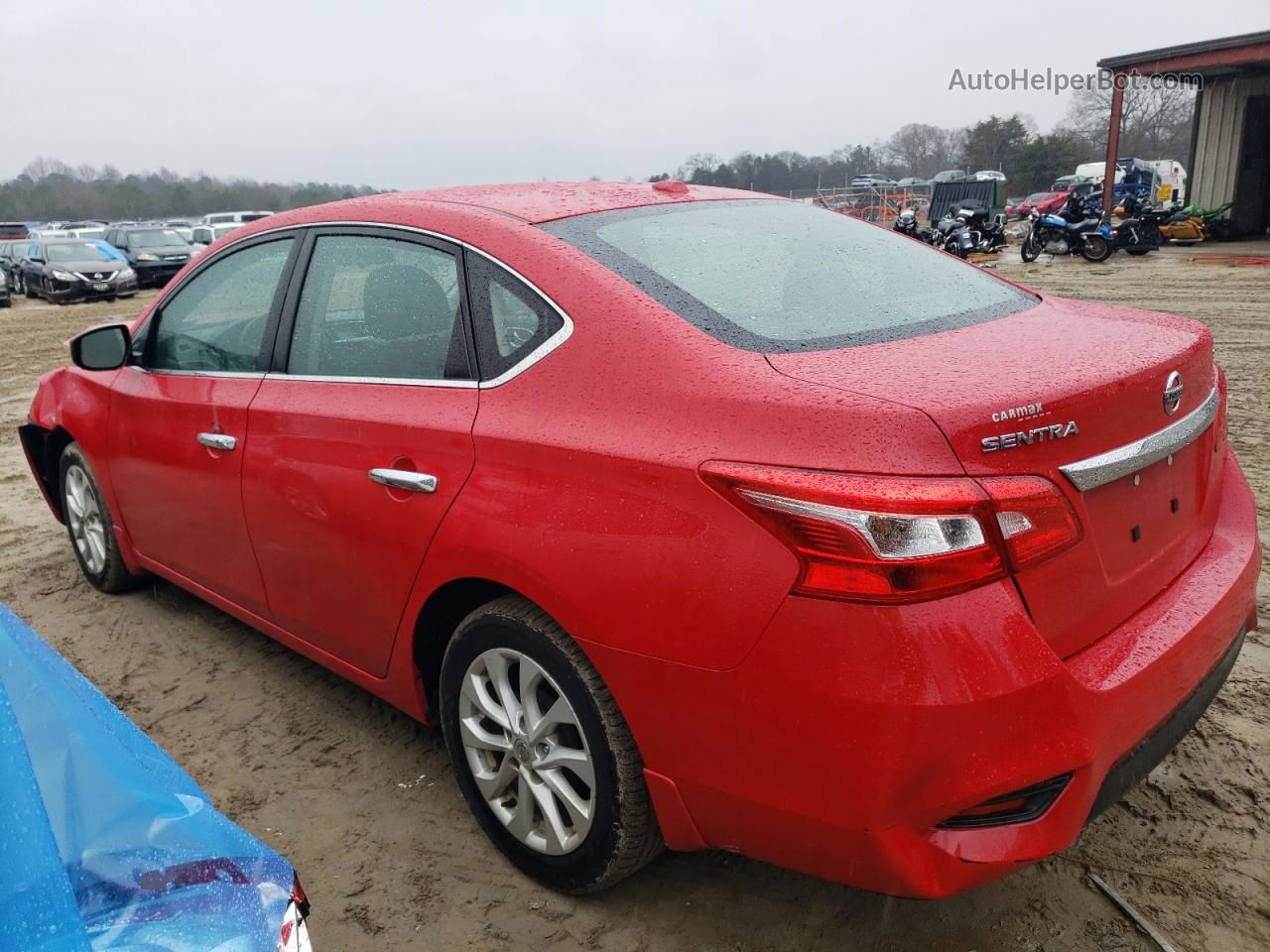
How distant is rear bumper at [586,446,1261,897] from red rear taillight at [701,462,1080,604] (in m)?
0.04

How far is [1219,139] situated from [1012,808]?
26.6 metres

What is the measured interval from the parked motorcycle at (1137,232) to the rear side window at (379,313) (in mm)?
20416

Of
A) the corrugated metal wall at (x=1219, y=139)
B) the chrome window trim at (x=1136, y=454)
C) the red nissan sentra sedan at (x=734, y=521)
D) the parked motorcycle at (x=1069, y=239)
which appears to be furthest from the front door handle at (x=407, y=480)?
the corrugated metal wall at (x=1219, y=139)

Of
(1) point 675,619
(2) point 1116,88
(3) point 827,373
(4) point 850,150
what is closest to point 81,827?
(1) point 675,619

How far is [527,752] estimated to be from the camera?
2.22 metres

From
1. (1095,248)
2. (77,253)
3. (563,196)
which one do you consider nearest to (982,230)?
(1095,248)

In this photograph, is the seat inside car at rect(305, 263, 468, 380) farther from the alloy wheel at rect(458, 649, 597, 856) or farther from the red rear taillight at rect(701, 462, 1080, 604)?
the red rear taillight at rect(701, 462, 1080, 604)

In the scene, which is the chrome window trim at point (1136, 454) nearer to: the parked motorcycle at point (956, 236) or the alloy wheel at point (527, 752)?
the alloy wheel at point (527, 752)

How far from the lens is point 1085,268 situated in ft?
60.0

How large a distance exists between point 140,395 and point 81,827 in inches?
97.1

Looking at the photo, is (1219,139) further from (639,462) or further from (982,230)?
(639,462)

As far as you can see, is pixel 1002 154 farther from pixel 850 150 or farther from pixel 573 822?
pixel 573 822

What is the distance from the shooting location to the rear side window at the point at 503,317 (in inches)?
85.2

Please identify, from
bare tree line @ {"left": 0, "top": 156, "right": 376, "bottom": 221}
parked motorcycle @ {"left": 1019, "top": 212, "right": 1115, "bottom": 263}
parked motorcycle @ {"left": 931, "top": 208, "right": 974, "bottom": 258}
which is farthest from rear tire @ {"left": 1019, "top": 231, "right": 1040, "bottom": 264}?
bare tree line @ {"left": 0, "top": 156, "right": 376, "bottom": 221}
